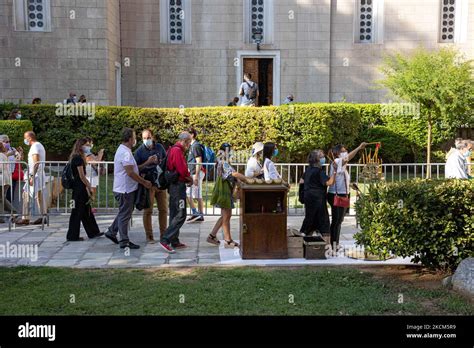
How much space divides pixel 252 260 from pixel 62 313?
131 inches

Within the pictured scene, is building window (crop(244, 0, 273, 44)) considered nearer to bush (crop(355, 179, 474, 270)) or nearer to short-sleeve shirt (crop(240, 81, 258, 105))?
short-sleeve shirt (crop(240, 81, 258, 105))

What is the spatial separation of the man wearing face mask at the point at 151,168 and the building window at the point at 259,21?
46.4 feet

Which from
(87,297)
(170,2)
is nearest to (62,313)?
(87,297)

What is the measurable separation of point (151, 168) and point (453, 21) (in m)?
18.5

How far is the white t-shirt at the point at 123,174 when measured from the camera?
32.6 ft

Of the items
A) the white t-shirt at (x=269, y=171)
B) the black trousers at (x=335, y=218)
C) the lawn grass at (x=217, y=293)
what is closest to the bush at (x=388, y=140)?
the black trousers at (x=335, y=218)

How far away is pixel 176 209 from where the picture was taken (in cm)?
997

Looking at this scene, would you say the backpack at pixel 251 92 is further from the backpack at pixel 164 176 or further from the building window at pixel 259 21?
the backpack at pixel 164 176

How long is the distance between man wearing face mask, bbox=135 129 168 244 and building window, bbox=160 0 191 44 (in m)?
13.8

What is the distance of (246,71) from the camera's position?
79.2 ft

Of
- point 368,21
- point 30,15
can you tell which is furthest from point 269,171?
point 368,21

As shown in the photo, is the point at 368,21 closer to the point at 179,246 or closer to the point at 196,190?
the point at 196,190

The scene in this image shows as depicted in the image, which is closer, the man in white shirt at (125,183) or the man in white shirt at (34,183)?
the man in white shirt at (125,183)

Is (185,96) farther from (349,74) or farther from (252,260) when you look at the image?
(252,260)
